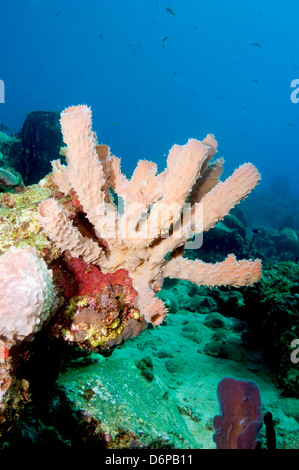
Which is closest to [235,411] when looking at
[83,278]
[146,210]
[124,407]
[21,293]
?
[124,407]

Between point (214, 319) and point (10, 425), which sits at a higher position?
point (214, 319)

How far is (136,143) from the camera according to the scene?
118 m

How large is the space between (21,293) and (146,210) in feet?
2.95

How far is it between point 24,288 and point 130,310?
1.02 meters

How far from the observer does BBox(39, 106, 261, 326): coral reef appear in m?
1.55

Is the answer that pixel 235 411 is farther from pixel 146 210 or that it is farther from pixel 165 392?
pixel 146 210

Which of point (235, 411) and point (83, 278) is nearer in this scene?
point (83, 278)

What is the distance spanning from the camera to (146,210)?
1.71 metres

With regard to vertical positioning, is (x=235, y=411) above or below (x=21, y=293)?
below

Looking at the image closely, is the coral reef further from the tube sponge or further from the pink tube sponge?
the pink tube sponge

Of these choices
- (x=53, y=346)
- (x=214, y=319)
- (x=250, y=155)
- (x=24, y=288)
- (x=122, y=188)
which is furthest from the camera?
(x=250, y=155)

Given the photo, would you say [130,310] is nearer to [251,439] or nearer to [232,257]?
[232,257]

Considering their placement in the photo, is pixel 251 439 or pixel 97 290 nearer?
pixel 97 290

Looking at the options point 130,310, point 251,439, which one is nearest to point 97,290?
point 130,310
